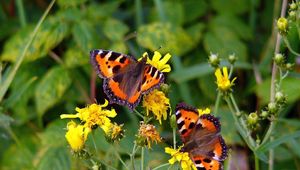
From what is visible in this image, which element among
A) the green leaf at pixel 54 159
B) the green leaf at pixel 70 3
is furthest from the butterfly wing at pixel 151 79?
the green leaf at pixel 70 3

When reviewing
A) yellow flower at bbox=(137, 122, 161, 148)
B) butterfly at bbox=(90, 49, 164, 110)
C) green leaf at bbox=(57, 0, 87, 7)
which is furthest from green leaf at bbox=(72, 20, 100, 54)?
yellow flower at bbox=(137, 122, 161, 148)

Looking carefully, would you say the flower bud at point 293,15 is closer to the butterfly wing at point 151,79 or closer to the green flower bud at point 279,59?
the green flower bud at point 279,59

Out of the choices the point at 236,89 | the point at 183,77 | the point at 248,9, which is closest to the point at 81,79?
the point at 183,77

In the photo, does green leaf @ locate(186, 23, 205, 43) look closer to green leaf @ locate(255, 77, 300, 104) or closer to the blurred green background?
the blurred green background

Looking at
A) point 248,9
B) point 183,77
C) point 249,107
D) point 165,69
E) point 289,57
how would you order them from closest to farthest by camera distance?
point 165,69, point 289,57, point 183,77, point 249,107, point 248,9

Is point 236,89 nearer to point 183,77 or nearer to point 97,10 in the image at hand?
point 183,77
